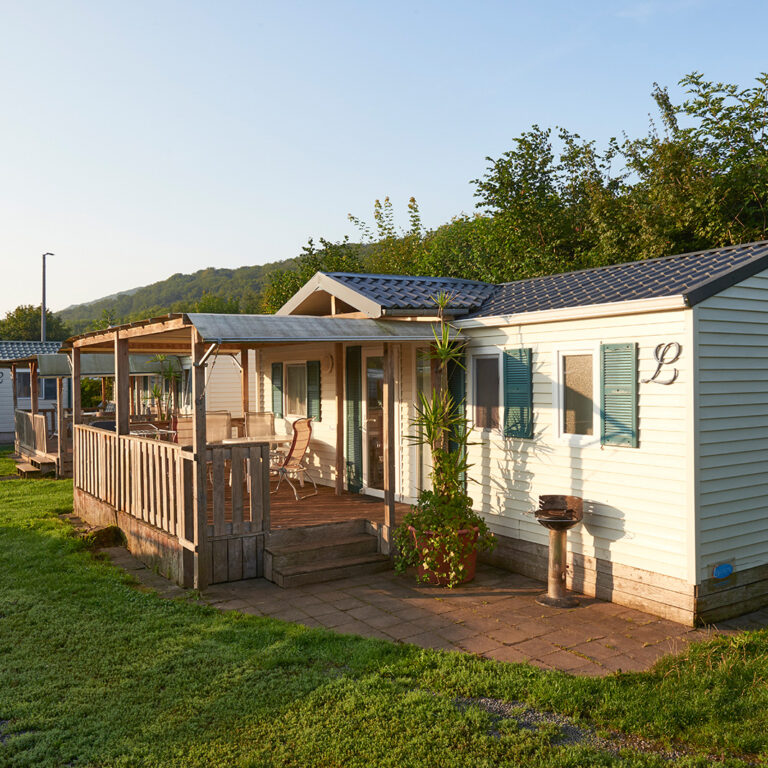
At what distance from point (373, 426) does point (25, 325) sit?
53.5 metres

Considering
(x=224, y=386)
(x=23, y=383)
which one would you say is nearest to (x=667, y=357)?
(x=224, y=386)

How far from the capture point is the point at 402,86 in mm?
15062

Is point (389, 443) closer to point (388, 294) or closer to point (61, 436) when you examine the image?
point (388, 294)

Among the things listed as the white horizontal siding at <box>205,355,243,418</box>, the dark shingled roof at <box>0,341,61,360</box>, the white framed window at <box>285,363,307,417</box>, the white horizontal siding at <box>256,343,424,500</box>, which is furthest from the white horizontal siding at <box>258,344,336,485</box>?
the dark shingled roof at <box>0,341,61,360</box>

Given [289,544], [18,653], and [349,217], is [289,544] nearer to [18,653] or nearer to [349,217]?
[18,653]

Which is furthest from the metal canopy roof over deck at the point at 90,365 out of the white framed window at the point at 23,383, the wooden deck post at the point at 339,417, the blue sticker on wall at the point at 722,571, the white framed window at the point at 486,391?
the blue sticker on wall at the point at 722,571

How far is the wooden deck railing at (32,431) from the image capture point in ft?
50.1

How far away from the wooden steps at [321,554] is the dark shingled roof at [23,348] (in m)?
20.8

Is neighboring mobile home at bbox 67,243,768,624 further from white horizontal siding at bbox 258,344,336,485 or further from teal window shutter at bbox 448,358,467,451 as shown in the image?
white horizontal siding at bbox 258,344,336,485

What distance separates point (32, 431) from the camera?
53.2ft

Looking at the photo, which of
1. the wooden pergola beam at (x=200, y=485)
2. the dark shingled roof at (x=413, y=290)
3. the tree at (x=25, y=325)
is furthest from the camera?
the tree at (x=25, y=325)

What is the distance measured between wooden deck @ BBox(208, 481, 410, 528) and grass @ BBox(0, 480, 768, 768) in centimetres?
206

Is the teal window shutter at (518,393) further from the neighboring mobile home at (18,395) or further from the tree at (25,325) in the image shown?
the tree at (25,325)

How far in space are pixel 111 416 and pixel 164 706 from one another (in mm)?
12912
